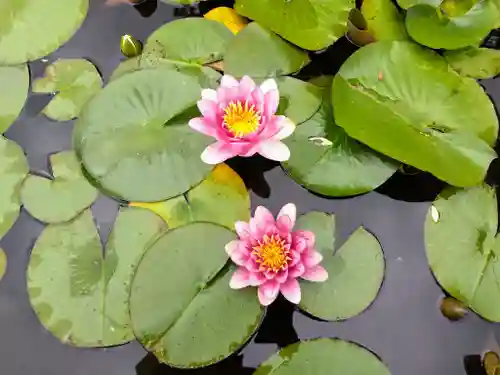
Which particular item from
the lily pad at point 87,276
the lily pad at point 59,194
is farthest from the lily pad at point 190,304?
the lily pad at point 59,194

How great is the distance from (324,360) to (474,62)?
956 millimetres

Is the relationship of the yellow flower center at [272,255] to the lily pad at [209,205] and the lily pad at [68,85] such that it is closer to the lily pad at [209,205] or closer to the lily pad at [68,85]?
the lily pad at [209,205]

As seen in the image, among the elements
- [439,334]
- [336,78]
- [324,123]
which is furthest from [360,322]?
[336,78]

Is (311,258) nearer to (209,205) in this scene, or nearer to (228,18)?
(209,205)

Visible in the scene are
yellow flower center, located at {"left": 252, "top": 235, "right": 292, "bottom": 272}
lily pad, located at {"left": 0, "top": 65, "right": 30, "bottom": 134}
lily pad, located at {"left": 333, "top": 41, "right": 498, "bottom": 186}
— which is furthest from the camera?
lily pad, located at {"left": 0, "top": 65, "right": 30, "bottom": 134}

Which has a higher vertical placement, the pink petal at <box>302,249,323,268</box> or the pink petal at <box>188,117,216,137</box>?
the pink petal at <box>188,117,216,137</box>

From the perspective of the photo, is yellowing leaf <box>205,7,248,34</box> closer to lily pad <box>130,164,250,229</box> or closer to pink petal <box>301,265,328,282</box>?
lily pad <box>130,164,250,229</box>

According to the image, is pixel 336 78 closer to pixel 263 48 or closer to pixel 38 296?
pixel 263 48

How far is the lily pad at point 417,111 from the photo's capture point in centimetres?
133

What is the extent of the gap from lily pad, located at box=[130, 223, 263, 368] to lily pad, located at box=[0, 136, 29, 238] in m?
0.41

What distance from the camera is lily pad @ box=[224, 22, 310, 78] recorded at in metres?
1.50

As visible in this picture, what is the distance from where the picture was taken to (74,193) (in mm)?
→ 1436

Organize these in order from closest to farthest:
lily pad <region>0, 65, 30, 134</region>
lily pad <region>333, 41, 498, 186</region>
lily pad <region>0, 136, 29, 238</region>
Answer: lily pad <region>333, 41, 498, 186</region> → lily pad <region>0, 136, 29, 238</region> → lily pad <region>0, 65, 30, 134</region>

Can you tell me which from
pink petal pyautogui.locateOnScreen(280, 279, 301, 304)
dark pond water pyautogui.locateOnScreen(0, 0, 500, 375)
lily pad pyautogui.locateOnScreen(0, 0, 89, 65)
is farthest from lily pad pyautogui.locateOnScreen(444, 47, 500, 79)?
lily pad pyautogui.locateOnScreen(0, 0, 89, 65)
